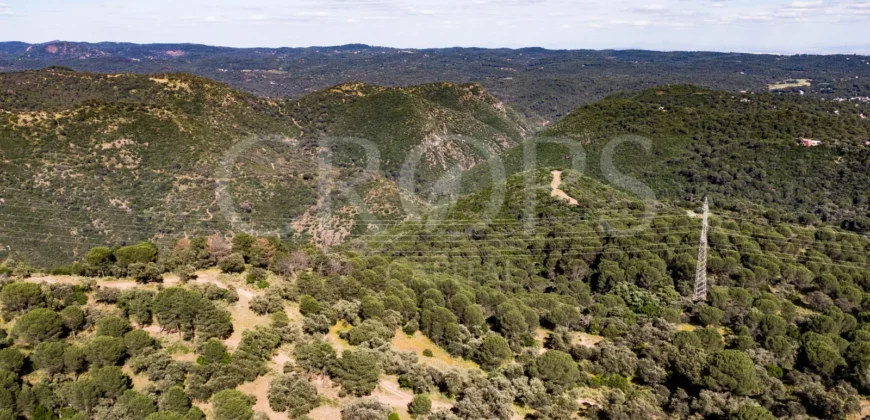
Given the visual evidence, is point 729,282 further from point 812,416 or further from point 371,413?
point 371,413

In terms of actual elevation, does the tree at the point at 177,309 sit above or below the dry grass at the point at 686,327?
above

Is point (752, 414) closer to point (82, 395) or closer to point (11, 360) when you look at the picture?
point (82, 395)

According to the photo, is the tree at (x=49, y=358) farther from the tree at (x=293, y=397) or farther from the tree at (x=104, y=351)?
the tree at (x=293, y=397)

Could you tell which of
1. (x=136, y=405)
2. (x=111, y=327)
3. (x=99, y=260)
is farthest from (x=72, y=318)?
(x=99, y=260)

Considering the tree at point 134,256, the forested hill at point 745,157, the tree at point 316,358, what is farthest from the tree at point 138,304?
the forested hill at point 745,157

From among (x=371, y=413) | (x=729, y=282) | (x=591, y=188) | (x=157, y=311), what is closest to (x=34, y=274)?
(x=157, y=311)

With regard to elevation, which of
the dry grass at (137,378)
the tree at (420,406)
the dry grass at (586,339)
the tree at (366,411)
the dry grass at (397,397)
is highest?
the dry grass at (137,378)
